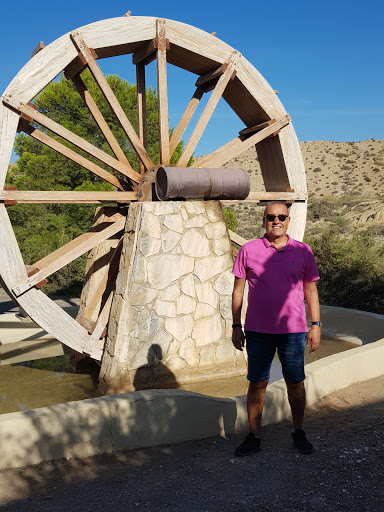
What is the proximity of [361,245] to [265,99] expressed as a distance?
4483mm

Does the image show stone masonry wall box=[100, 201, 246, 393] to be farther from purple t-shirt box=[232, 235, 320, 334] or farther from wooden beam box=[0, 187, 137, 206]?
purple t-shirt box=[232, 235, 320, 334]

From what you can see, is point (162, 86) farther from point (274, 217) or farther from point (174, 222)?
point (274, 217)

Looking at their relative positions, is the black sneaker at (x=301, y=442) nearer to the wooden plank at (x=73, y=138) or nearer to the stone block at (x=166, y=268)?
the stone block at (x=166, y=268)

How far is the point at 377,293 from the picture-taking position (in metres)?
8.52

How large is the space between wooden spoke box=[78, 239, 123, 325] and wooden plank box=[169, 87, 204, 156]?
1.44 metres

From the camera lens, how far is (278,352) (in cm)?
302

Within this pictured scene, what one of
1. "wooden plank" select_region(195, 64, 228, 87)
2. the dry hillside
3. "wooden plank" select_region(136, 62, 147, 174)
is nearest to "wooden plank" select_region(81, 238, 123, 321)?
"wooden plank" select_region(136, 62, 147, 174)

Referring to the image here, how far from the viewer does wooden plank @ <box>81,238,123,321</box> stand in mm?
5871

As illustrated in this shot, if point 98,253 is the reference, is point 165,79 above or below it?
above

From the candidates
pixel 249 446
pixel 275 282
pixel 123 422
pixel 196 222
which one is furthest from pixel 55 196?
pixel 249 446

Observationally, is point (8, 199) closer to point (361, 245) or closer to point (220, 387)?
point (220, 387)

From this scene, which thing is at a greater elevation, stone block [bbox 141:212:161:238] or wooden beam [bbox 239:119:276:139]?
wooden beam [bbox 239:119:276:139]

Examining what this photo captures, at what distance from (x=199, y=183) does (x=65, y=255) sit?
60.3 inches

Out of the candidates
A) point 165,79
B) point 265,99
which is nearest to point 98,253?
point 165,79
